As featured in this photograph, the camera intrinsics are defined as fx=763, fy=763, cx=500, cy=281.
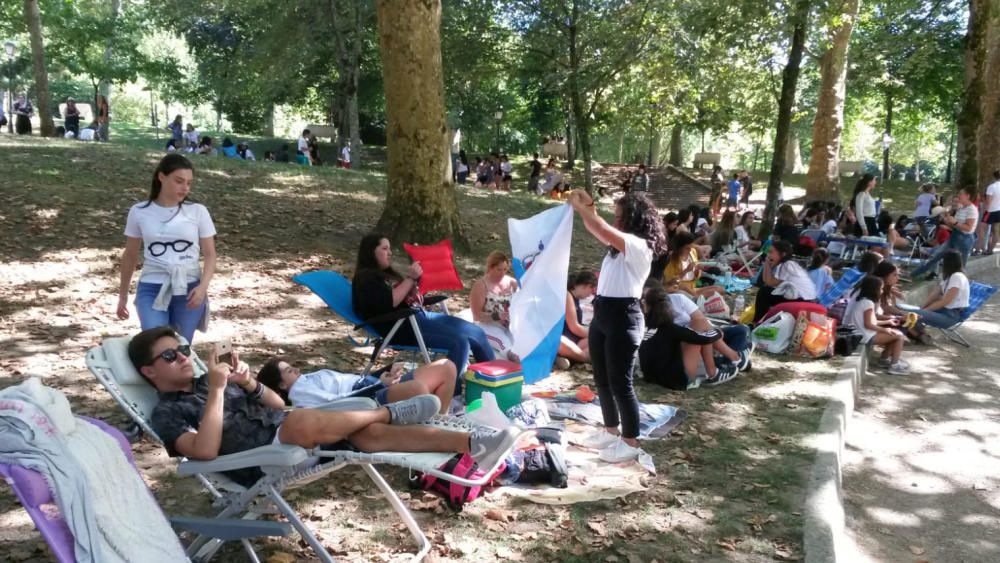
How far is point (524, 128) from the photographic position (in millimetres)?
44688

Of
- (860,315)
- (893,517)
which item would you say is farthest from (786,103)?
(893,517)

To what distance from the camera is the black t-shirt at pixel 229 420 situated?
125 inches

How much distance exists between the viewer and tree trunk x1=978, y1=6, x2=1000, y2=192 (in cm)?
1873

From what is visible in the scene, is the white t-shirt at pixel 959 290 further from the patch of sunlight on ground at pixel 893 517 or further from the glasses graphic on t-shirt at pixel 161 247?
the glasses graphic on t-shirt at pixel 161 247

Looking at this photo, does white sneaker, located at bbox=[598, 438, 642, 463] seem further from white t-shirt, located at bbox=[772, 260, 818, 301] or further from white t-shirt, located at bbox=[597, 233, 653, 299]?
white t-shirt, located at bbox=[772, 260, 818, 301]

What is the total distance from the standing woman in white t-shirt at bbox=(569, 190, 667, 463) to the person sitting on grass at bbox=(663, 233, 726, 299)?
395 centimetres

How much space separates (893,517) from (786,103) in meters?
11.0

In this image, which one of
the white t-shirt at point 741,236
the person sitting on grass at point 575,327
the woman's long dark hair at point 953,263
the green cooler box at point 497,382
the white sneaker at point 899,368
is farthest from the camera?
the white t-shirt at point 741,236

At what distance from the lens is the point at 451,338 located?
18.1 feet

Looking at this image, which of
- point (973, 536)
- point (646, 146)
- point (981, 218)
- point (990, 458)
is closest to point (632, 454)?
point (973, 536)

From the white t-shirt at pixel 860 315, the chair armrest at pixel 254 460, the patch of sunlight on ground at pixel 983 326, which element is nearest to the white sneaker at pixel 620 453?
the chair armrest at pixel 254 460

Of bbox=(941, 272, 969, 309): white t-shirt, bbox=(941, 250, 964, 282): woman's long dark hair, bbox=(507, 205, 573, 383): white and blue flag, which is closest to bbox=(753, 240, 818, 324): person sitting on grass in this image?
bbox=(941, 272, 969, 309): white t-shirt

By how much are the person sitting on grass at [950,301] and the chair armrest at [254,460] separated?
26.7 feet

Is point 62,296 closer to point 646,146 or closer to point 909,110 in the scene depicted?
point 909,110
